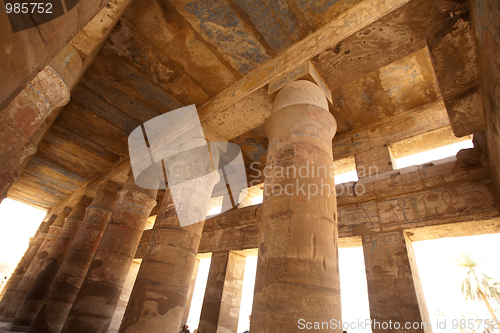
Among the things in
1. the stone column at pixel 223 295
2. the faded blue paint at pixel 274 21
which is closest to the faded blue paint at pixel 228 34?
the faded blue paint at pixel 274 21

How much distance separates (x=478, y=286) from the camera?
19.7 metres

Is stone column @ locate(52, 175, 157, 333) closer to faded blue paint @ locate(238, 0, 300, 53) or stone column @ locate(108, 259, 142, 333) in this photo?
stone column @ locate(108, 259, 142, 333)

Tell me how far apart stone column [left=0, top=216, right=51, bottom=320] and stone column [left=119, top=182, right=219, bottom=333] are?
9.93 metres

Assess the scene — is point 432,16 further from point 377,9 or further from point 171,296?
point 171,296

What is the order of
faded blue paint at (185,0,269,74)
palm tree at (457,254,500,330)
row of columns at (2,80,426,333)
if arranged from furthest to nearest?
palm tree at (457,254,500,330) → faded blue paint at (185,0,269,74) → row of columns at (2,80,426,333)

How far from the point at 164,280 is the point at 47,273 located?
7.70 metres

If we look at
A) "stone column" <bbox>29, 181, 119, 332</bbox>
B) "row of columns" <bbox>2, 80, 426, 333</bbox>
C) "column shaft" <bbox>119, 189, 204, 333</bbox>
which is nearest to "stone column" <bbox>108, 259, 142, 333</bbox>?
"stone column" <bbox>29, 181, 119, 332</bbox>

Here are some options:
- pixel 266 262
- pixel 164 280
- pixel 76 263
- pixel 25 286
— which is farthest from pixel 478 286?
pixel 25 286

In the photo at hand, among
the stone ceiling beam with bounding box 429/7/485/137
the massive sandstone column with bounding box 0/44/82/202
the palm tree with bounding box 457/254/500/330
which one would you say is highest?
the palm tree with bounding box 457/254/500/330

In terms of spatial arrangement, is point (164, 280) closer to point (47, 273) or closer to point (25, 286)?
point (47, 273)

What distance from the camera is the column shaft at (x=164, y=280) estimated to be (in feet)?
11.5

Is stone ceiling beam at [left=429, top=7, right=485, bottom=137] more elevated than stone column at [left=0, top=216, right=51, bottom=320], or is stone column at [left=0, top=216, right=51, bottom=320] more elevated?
stone ceiling beam at [left=429, top=7, right=485, bottom=137]

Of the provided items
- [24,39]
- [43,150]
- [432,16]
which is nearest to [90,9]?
[24,39]

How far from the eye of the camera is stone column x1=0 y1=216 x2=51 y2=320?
9827 millimetres
